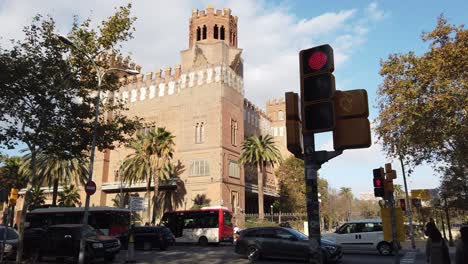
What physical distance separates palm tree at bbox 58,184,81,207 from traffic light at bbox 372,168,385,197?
48.0 m

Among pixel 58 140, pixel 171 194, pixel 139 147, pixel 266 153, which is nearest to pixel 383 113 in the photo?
pixel 58 140

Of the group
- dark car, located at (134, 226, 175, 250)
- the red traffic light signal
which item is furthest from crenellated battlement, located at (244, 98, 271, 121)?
the red traffic light signal

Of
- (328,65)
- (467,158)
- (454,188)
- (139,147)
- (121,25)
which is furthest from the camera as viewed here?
(139,147)

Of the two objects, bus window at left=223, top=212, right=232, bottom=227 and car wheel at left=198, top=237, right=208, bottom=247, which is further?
bus window at left=223, top=212, right=232, bottom=227

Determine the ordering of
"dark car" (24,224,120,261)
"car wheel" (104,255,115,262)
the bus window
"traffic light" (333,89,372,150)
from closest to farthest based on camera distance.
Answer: "traffic light" (333,89,372,150) → "dark car" (24,224,120,261) → "car wheel" (104,255,115,262) → the bus window

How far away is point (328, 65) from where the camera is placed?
3.69 metres

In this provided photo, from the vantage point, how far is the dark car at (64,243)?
15930mm

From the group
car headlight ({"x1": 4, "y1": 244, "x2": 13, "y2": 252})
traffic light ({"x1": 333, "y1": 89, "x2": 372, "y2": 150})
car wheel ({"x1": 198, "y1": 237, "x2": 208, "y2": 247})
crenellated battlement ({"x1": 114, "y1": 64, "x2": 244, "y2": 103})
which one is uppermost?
crenellated battlement ({"x1": 114, "y1": 64, "x2": 244, "y2": 103})

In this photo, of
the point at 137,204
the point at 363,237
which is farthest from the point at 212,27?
the point at 363,237

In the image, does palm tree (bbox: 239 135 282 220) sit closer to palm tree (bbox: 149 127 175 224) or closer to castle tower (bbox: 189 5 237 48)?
palm tree (bbox: 149 127 175 224)

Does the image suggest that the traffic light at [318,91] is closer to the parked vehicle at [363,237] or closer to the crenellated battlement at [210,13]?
the parked vehicle at [363,237]

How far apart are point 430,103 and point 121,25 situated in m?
15.0

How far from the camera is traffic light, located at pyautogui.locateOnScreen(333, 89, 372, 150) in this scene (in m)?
3.43

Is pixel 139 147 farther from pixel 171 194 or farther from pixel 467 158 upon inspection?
pixel 467 158
